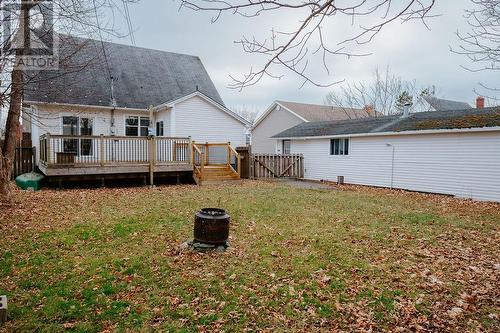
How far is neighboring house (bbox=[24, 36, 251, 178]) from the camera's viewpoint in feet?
50.8

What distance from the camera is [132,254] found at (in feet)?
18.6

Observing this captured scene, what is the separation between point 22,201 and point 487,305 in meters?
11.1

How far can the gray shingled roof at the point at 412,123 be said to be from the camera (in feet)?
43.3

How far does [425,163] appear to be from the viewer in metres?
14.5

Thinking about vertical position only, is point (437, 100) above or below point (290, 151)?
above

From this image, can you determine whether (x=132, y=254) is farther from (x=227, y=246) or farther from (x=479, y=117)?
(x=479, y=117)

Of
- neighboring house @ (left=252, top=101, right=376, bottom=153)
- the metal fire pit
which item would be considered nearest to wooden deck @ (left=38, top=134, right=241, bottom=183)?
the metal fire pit

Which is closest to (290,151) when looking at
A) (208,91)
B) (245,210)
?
(208,91)

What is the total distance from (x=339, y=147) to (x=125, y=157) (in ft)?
36.5

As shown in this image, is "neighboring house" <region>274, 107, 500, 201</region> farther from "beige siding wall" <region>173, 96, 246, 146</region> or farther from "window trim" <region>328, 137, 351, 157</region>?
"beige siding wall" <region>173, 96, 246, 146</region>

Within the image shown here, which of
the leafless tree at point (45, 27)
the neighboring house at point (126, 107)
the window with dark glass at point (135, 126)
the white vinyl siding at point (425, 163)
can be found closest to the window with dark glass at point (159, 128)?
the neighboring house at point (126, 107)

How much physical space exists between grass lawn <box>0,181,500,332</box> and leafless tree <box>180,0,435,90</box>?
8.90 feet

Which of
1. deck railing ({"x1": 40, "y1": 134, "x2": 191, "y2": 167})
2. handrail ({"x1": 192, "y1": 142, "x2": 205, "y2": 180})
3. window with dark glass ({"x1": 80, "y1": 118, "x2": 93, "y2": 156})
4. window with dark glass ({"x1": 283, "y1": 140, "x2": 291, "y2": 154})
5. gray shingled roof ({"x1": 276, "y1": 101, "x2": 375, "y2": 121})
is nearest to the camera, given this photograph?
deck railing ({"x1": 40, "y1": 134, "x2": 191, "y2": 167})

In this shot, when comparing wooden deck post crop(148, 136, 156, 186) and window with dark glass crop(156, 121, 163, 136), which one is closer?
wooden deck post crop(148, 136, 156, 186)
